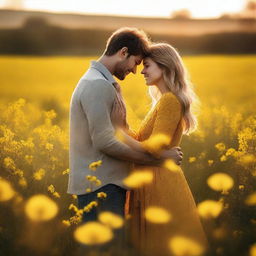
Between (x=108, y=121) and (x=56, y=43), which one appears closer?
(x=108, y=121)

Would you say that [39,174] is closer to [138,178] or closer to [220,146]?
[138,178]

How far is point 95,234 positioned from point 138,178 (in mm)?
602

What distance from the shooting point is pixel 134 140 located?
3873 mm

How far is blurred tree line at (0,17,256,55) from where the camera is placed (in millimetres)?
16734

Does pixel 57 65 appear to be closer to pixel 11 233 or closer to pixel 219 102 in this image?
pixel 219 102

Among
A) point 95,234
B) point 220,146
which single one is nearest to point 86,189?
point 95,234

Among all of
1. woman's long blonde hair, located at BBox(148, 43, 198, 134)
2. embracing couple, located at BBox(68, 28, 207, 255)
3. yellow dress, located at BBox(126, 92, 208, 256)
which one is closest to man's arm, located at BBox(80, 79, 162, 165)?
embracing couple, located at BBox(68, 28, 207, 255)

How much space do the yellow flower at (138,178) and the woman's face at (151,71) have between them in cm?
61

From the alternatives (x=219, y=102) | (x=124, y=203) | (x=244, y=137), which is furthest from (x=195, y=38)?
(x=124, y=203)

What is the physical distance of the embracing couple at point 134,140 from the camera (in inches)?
148

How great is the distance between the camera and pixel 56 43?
60.1 feet

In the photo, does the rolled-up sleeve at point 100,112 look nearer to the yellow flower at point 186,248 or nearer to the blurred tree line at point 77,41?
the yellow flower at point 186,248

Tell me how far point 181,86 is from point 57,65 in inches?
567

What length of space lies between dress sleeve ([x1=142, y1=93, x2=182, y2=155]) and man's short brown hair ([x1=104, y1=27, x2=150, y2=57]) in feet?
1.18
